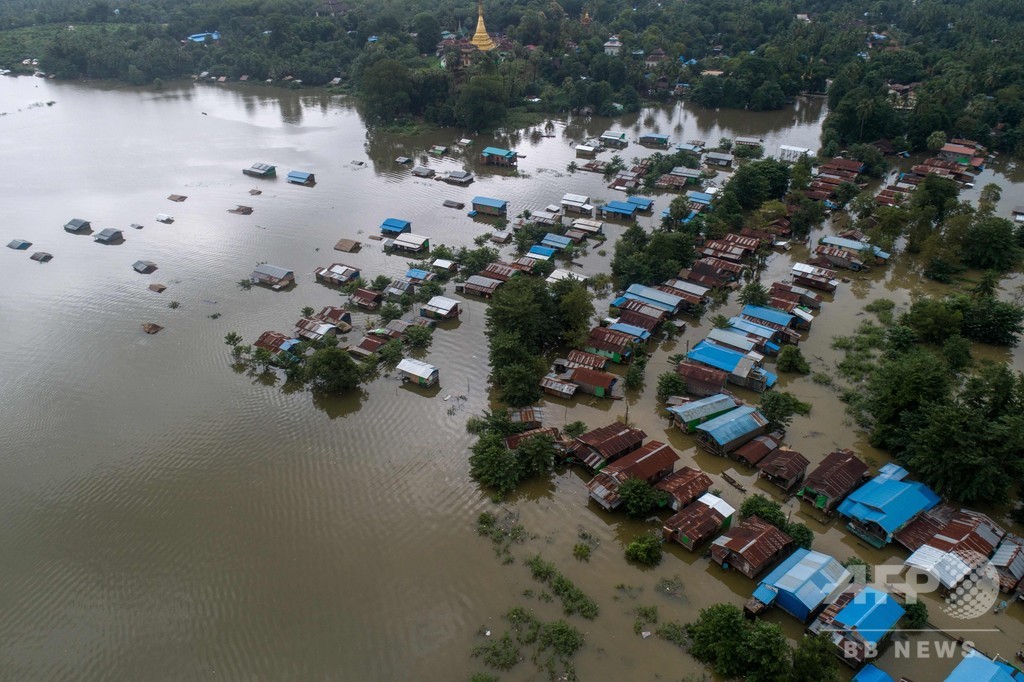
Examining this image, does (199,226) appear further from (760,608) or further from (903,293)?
(903,293)

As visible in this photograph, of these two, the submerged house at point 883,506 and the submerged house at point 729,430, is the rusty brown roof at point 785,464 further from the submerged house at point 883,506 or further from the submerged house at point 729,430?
the submerged house at point 883,506

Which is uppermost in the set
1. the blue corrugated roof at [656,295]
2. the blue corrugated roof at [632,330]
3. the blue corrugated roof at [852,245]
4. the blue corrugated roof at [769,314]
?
the blue corrugated roof at [852,245]

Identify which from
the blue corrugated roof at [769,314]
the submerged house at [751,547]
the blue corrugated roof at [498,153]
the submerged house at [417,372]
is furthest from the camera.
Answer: the blue corrugated roof at [498,153]

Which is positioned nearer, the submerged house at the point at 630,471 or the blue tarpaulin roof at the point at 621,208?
the submerged house at the point at 630,471

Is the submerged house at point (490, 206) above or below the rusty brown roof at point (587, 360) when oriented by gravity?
above

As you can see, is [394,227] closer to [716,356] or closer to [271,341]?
[271,341]

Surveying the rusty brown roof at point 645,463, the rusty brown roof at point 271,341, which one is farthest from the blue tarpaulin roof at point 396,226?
the rusty brown roof at point 645,463

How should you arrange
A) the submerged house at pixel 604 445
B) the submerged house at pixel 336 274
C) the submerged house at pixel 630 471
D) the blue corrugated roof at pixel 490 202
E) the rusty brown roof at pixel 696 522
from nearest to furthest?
the rusty brown roof at pixel 696 522 → the submerged house at pixel 630 471 → the submerged house at pixel 604 445 → the submerged house at pixel 336 274 → the blue corrugated roof at pixel 490 202

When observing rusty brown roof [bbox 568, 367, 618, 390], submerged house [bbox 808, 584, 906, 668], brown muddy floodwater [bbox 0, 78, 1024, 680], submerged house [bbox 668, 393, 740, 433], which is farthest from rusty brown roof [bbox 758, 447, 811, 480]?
rusty brown roof [bbox 568, 367, 618, 390]
